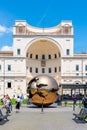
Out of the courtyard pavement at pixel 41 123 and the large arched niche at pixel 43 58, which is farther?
the large arched niche at pixel 43 58

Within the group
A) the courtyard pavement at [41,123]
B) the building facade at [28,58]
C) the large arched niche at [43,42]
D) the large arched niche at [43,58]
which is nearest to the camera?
the courtyard pavement at [41,123]

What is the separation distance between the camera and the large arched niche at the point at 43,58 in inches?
3250

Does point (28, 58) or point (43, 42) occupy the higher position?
point (43, 42)

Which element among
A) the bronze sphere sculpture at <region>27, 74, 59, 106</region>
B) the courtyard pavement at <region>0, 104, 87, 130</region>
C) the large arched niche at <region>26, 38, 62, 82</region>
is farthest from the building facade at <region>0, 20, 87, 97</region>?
the courtyard pavement at <region>0, 104, 87, 130</region>

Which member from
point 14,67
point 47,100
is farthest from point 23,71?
point 47,100

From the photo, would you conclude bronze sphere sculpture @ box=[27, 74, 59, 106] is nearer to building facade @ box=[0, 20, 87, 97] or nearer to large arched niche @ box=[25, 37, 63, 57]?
large arched niche @ box=[25, 37, 63, 57]

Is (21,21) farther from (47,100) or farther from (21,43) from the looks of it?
(47,100)

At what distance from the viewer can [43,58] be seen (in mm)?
85625

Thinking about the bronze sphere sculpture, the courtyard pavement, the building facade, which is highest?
the building facade

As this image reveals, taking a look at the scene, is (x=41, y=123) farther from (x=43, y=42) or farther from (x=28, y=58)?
(x=28, y=58)

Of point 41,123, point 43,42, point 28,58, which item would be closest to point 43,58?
point 28,58

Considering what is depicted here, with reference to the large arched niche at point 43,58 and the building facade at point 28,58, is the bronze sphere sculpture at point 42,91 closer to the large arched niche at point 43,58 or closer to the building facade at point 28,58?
the building facade at point 28,58

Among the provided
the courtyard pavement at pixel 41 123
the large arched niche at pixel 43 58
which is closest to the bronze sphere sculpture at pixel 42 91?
the courtyard pavement at pixel 41 123

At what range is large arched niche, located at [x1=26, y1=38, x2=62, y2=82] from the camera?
82.6m
